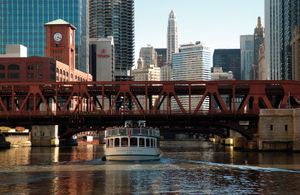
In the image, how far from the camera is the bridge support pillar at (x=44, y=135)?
191 meters

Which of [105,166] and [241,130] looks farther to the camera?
[241,130]

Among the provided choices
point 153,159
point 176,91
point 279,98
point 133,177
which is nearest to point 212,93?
point 176,91

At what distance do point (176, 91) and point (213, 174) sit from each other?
7963 cm

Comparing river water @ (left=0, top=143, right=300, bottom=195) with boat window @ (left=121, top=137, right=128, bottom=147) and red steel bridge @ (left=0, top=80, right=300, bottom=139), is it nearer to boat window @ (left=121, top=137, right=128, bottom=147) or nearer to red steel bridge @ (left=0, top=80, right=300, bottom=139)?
boat window @ (left=121, top=137, right=128, bottom=147)

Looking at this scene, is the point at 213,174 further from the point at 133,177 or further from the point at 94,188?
the point at 94,188

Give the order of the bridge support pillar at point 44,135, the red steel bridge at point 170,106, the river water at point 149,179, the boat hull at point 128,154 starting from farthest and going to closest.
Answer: the bridge support pillar at point 44,135
the red steel bridge at point 170,106
the boat hull at point 128,154
the river water at point 149,179

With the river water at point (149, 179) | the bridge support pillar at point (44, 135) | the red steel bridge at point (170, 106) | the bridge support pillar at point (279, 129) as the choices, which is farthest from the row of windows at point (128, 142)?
the bridge support pillar at point (44, 135)

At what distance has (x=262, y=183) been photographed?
2635 inches

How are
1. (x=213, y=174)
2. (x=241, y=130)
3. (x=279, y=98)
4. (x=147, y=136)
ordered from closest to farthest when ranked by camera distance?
(x=213, y=174) < (x=147, y=136) < (x=241, y=130) < (x=279, y=98)

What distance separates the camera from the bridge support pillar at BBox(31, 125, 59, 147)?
7522 inches

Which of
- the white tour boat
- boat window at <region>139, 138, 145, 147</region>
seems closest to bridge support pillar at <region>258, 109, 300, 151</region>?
the white tour boat

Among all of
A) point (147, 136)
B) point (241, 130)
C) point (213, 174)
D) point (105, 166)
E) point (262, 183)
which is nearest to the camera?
point (262, 183)

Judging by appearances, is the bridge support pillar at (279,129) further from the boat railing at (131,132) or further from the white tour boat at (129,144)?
the white tour boat at (129,144)

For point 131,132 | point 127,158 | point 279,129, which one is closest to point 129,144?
point 131,132
